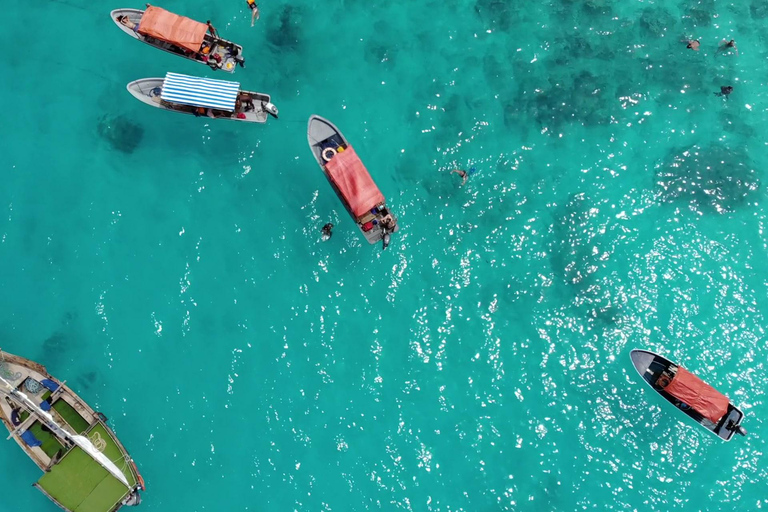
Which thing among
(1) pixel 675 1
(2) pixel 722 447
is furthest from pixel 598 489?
(1) pixel 675 1

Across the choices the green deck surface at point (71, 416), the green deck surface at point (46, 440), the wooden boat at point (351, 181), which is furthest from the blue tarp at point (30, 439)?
the wooden boat at point (351, 181)

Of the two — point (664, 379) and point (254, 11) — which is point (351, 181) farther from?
point (664, 379)

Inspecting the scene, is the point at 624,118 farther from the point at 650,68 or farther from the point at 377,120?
the point at 377,120

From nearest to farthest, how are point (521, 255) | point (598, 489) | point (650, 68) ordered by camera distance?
point (598, 489)
point (521, 255)
point (650, 68)

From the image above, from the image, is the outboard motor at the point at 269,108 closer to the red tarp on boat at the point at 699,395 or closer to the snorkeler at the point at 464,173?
the snorkeler at the point at 464,173

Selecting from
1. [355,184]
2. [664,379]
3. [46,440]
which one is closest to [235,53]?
[355,184]
